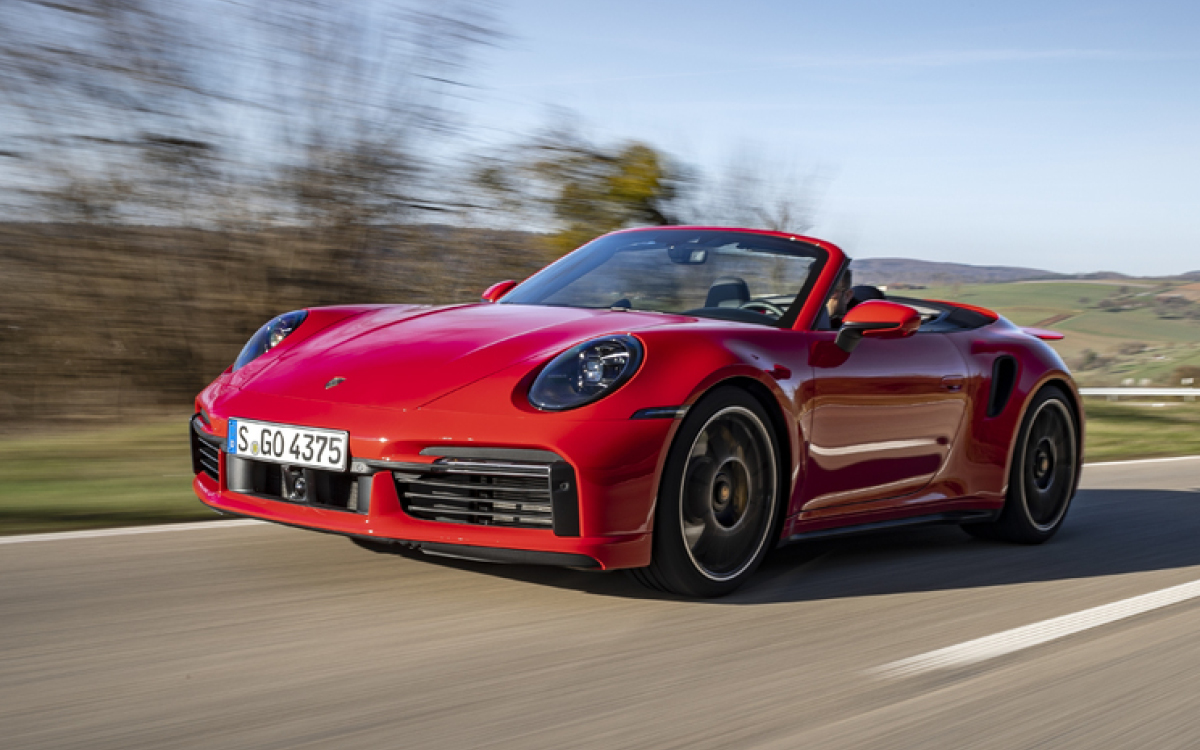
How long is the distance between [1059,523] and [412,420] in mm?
3310

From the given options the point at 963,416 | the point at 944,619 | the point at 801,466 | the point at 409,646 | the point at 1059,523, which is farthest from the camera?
the point at 1059,523

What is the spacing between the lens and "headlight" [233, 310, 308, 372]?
4434 mm

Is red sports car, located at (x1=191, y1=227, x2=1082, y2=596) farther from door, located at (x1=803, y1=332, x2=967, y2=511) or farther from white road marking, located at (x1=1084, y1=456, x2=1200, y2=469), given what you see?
white road marking, located at (x1=1084, y1=456, x2=1200, y2=469)

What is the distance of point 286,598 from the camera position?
12.0 ft

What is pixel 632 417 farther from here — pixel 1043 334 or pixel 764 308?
pixel 1043 334

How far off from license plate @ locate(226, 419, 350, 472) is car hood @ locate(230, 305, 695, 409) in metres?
0.13

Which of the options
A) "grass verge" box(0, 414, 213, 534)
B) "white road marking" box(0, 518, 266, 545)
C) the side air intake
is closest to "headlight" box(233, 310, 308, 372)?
"white road marking" box(0, 518, 266, 545)

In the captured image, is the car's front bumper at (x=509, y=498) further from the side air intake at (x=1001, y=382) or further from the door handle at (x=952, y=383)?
the side air intake at (x=1001, y=382)

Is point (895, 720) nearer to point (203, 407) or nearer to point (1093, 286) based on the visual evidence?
point (203, 407)

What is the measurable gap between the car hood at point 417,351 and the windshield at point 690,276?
1.13 feet

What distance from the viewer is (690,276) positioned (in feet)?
15.7

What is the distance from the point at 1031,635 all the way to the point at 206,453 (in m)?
2.60

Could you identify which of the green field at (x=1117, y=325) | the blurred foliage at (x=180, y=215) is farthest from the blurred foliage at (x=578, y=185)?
the green field at (x=1117, y=325)

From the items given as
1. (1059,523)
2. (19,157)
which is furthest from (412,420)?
(19,157)
